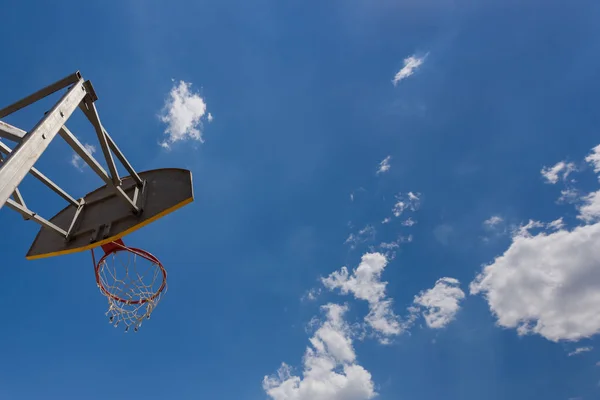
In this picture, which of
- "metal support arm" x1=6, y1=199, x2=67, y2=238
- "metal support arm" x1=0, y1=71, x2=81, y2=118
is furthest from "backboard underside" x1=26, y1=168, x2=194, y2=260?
"metal support arm" x1=0, y1=71, x2=81, y2=118

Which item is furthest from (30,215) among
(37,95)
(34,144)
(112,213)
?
(34,144)

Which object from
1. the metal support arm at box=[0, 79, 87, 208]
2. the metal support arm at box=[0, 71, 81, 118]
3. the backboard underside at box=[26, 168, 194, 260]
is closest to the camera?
the metal support arm at box=[0, 79, 87, 208]

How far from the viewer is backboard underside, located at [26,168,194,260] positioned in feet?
24.3

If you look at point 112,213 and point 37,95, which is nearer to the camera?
point 37,95

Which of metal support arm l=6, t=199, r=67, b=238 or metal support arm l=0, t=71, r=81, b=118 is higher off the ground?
metal support arm l=0, t=71, r=81, b=118

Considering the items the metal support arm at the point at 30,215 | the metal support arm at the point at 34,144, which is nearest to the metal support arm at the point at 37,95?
the metal support arm at the point at 34,144

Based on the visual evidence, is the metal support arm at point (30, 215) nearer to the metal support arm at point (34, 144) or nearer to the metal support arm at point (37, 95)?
the metal support arm at point (37, 95)

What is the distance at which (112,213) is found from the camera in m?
7.88

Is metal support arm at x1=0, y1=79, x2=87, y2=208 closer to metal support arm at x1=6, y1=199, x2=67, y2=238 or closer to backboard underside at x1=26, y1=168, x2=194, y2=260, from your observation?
backboard underside at x1=26, y1=168, x2=194, y2=260

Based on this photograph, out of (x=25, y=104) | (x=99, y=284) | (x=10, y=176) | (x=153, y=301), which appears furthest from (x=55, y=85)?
(x=153, y=301)

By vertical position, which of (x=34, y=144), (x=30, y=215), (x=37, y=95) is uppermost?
(x=37, y=95)

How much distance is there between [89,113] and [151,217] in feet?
7.53

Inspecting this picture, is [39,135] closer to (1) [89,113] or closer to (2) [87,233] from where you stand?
(1) [89,113]

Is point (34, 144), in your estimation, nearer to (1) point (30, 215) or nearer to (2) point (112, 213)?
(1) point (30, 215)
